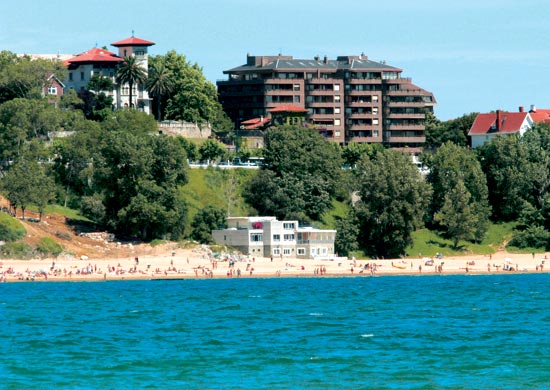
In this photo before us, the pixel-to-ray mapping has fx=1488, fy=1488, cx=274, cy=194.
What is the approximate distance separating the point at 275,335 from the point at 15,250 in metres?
50.1

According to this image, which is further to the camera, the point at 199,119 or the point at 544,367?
the point at 199,119

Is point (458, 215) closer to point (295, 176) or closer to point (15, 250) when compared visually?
point (295, 176)

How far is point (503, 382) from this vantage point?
81688 mm

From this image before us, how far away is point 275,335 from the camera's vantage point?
103688mm

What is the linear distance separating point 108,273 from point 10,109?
1318 inches

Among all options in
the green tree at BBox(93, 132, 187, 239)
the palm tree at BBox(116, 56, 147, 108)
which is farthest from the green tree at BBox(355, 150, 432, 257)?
the palm tree at BBox(116, 56, 147, 108)

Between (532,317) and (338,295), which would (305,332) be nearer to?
(532,317)

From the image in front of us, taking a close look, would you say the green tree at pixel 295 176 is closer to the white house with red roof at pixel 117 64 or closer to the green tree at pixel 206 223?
the green tree at pixel 206 223

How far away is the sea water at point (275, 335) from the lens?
8338cm

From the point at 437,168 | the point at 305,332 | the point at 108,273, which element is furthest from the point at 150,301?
the point at 437,168

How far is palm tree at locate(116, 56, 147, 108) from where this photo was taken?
18988 cm

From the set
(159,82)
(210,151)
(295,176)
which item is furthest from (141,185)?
(159,82)

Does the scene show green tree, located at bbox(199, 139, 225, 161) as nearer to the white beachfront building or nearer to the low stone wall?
the low stone wall

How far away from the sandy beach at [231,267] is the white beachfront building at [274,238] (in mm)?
1577
